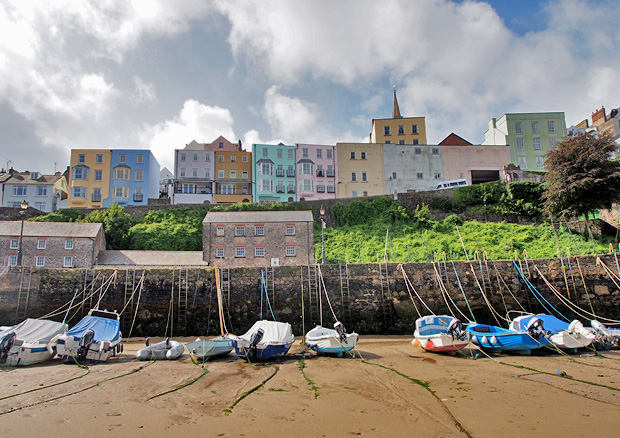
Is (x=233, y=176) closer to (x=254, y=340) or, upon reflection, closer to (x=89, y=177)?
(x=89, y=177)

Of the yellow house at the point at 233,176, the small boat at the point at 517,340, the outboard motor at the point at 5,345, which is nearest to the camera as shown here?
the outboard motor at the point at 5,345

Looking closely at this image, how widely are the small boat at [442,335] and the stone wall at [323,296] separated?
10.9 feet

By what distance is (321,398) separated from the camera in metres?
8.98

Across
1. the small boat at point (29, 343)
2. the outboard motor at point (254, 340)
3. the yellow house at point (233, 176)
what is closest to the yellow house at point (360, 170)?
the yellow house at point (233, 176)

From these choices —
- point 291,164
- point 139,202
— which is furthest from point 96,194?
point 291,164

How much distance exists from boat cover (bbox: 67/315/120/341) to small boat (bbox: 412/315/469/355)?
11.9 metres

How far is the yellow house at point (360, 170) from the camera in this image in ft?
154

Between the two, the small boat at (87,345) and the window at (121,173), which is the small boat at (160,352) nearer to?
the small boat at (87,345)

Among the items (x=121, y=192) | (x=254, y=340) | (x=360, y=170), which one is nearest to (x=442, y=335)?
(x=254, y=340)

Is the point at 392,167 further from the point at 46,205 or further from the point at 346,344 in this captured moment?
the point at 46,205

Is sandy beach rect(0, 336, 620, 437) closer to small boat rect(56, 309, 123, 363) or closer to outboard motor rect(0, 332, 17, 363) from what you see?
small boat rect(56, 309, 123, 363)

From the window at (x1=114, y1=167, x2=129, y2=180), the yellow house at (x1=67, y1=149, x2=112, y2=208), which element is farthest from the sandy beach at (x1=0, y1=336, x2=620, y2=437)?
the window at (x1=114, y1=167, x2=129, y2=180)

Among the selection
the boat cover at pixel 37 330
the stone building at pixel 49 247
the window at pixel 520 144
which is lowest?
the boat cover at pixel 37 330

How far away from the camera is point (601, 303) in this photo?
18594mm
